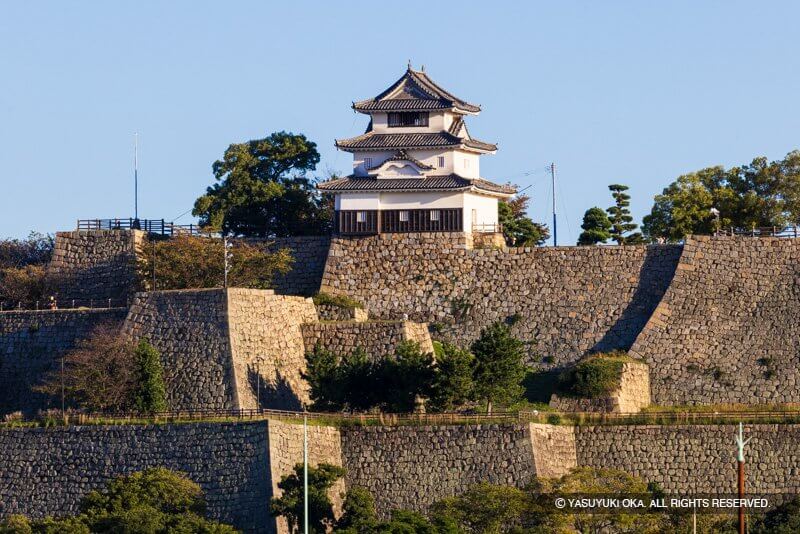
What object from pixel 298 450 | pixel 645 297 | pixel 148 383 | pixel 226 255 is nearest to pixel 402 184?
pixel 226 255

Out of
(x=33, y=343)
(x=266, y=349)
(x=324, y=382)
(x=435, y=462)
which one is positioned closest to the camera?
(x=435, y=462)

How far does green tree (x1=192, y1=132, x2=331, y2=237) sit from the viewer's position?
266 feet

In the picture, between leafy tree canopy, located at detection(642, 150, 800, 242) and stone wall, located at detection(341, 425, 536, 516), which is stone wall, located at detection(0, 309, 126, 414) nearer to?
stone wall, located at detection(341, 425, 536, 516)

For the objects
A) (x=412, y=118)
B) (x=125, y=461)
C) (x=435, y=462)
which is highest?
(x=412, y=118)

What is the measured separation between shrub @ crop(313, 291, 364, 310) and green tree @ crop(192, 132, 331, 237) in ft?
20.7

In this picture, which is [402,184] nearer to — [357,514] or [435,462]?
[435,462]

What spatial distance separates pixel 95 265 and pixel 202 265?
163 inches

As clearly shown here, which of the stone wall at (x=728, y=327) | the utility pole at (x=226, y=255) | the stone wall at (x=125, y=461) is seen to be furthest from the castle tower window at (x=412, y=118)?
the stone wall at (x=125, y=461)

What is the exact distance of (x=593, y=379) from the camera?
70500 mm

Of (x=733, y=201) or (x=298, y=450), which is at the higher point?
(x=733, y=201)

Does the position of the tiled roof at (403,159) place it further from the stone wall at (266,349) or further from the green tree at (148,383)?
the green tree at (148,383)

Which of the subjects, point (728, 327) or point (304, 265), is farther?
point (304, 265)


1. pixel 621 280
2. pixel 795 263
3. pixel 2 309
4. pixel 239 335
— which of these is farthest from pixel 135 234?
pixel 795 263

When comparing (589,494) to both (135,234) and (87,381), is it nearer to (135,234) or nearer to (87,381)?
(87,381)
